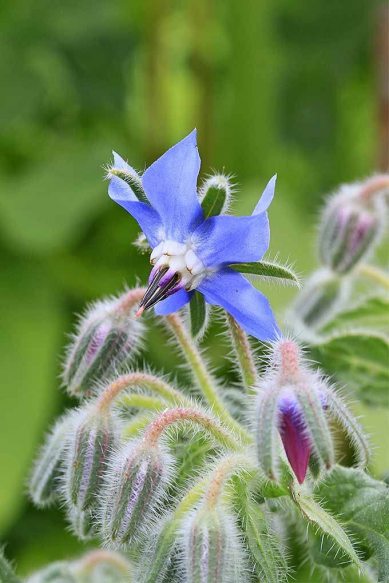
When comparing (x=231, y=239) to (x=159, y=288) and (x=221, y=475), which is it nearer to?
(x=159, y=288)

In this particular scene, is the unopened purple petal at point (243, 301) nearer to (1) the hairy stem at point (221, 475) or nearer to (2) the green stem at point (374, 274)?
(1) the hairy stem at point (221, 475)

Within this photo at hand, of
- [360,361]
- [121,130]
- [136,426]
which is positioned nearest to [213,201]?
[136,426]

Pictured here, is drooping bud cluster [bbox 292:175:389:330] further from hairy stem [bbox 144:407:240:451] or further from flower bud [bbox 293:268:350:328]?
hairy stem [bbox 144:407:240:451]

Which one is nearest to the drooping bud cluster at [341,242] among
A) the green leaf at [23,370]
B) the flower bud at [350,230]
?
the flower bud at [350,230]

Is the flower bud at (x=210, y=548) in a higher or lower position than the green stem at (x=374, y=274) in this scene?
lower

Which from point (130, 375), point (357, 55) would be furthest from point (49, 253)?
point (130, 375)

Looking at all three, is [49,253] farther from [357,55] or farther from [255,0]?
[357,55]

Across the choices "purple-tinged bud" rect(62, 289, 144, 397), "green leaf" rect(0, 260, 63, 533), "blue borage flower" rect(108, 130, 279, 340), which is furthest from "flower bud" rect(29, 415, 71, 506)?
"green leaf" rect(0, 260, 63, 533)
